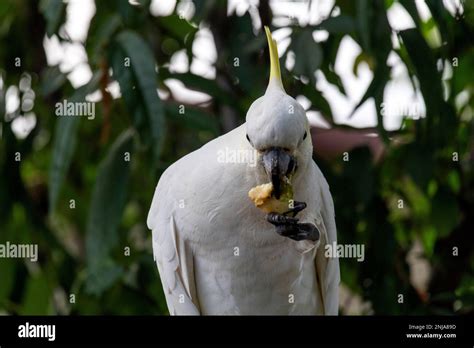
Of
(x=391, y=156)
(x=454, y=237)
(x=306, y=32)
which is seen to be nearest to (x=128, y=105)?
(x=306, y=32)

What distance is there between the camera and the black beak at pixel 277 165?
1.38 m

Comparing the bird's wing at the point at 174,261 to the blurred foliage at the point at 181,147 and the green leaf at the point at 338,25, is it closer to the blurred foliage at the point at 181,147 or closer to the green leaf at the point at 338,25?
the blurred foliage at the point at 181,147

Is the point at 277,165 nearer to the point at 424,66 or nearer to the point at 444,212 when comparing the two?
the point at 424,66

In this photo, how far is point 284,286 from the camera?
1.72 meters

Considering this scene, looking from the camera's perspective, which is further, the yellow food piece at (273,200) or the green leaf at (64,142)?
the green leaf at (64,142)

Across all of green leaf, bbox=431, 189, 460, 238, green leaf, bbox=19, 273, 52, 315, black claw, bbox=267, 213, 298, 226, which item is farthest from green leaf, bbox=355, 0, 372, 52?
green leaf, bbox=19, 273, 52, 315

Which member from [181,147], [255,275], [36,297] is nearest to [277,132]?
[255,275]

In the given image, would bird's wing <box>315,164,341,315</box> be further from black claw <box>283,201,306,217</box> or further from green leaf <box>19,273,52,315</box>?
green leaf <box>19,273,52,315</box>

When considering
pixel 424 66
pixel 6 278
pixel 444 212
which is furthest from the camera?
pixel 6 278

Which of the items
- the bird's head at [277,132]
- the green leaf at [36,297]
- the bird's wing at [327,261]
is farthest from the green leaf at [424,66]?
the green leaf at [36,297]

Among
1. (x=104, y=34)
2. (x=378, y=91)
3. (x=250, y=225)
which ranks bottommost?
(x=250, y=225)

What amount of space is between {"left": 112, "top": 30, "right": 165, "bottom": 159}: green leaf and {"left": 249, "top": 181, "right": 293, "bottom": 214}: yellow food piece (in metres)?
0.37

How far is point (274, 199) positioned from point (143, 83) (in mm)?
494

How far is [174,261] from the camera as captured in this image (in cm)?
169
